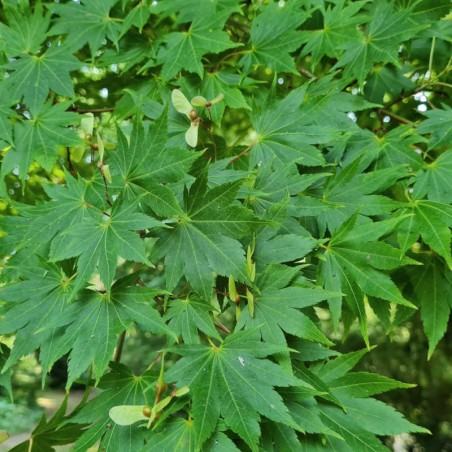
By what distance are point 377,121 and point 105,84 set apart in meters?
0.85

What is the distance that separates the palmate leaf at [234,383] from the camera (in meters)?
0.89

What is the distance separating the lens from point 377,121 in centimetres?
160

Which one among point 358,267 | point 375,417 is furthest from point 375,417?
point 358,267

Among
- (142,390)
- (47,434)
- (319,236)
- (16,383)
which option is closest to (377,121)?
(319,236)

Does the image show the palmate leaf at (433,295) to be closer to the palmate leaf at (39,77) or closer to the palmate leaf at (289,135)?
the palmate leaf at (289,135)

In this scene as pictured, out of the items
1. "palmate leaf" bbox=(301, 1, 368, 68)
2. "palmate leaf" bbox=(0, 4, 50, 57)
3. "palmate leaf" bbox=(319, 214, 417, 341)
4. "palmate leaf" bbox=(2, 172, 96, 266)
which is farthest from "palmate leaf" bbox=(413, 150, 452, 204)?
"palmate leaf" bbox=(0, 4, 50, 57)

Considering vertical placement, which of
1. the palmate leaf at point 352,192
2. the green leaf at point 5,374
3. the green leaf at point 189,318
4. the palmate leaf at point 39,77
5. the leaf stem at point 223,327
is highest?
the palmate leaf at point 39,77

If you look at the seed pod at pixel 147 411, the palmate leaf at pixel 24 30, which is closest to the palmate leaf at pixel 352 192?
the seed pod at pixel 147 411

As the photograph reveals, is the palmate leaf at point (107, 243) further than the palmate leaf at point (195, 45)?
No

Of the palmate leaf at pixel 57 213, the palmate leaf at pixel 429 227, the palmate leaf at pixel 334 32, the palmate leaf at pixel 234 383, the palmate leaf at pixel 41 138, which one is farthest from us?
the palmate leaf at pixel 334 32

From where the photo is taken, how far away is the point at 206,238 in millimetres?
965

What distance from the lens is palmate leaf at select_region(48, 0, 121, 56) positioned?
1.44m

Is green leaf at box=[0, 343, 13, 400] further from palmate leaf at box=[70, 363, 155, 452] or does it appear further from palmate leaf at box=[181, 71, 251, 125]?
palmate leaf at box=[181, 71, 251, 125]

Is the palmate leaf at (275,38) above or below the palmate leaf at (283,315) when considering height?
above
